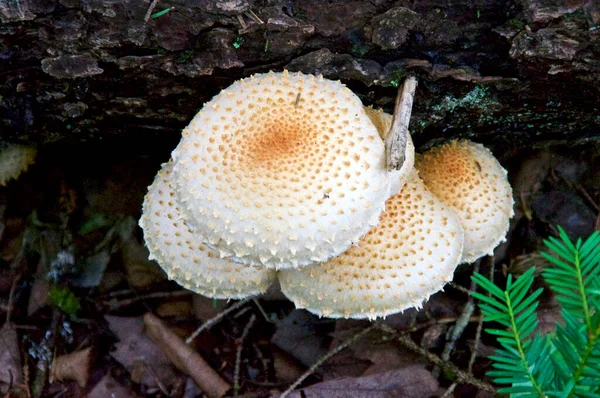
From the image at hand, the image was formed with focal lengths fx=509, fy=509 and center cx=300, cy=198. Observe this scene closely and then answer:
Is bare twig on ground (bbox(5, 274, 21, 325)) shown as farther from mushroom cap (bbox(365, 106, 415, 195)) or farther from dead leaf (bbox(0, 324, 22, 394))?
mushroom cap (bbox(365, 106, 415, 195))

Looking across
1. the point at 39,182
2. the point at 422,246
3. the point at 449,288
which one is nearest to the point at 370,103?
the point at 422,246

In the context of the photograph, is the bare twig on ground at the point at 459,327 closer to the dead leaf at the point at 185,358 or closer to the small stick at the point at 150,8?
the dead leaf at the point at 185,358

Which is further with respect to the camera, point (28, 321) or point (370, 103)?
point (28, 321)

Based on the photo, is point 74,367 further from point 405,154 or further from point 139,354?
point 405,154

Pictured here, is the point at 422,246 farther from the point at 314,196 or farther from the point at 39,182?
the point at 39,182

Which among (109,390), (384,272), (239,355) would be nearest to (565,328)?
(384,272)

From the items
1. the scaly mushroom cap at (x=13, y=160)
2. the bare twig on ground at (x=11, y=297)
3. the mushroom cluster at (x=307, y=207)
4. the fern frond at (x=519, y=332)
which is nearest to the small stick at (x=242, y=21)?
the mushroom cluster at (x=307, y=207)

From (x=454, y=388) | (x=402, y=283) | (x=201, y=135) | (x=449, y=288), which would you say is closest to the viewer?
(x=201, y=135)
